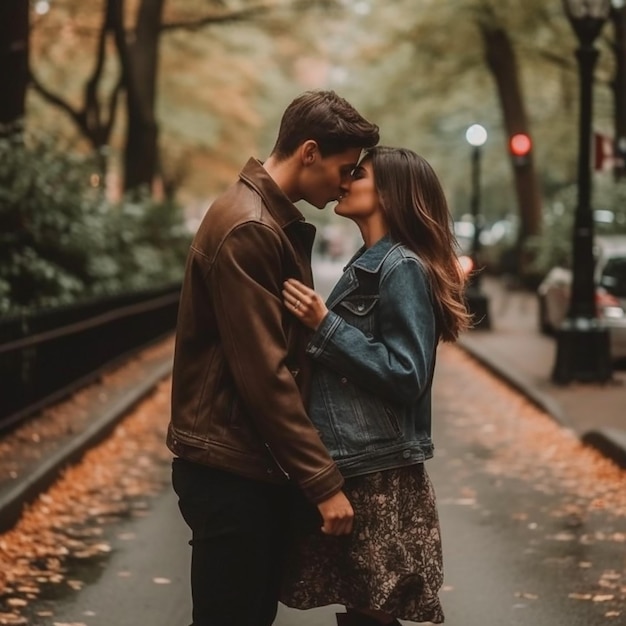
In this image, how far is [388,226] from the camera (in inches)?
144

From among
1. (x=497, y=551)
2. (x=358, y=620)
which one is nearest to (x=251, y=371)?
(x=358, y=620)

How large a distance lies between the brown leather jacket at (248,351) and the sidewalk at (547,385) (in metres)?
6.59

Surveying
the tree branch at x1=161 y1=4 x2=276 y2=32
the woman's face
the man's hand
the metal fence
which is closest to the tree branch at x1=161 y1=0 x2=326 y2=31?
the tree branch at x1=161 y1=4 x2=276 y2=32

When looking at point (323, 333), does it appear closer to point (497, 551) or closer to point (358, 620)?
point (358, 620)

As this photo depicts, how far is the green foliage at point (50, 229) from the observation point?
14.0 meters

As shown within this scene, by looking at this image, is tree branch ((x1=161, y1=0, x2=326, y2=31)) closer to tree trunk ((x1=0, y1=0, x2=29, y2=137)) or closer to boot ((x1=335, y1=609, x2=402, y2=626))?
tree trunk ((x1=0, y1=0, x2=29, y2=137))

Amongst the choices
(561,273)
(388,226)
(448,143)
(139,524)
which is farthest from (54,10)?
(388,226)

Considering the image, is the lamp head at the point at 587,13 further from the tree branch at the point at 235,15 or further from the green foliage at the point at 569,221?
the tree branch at the point at 235,15

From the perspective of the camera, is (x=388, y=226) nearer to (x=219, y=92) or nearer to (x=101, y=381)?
(x=101, y=381)

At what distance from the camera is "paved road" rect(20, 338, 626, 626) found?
605cm

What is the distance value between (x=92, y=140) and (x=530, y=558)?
74.5 feet

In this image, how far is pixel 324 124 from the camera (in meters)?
3.40

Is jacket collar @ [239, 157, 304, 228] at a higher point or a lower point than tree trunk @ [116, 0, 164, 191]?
lower

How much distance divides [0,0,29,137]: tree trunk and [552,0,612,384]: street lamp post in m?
5.59
